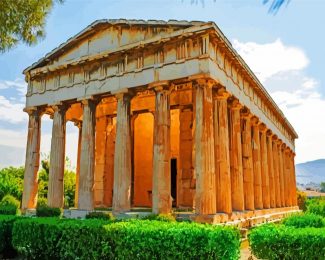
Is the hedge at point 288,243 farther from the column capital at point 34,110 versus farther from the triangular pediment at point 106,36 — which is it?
the column capital at point 34,110

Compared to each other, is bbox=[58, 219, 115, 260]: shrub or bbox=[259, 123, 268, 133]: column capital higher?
bbox=[259, 123, 268, 133]: column capital

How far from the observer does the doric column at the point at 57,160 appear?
1881 centimetres

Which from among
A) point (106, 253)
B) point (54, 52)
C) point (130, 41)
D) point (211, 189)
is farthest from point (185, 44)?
point (106, 253)

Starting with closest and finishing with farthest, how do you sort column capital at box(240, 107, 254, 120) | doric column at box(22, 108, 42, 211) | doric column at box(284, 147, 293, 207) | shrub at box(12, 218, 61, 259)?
shrub at box(12, 218, 61, 259) < doric column at box(22, 108, 42, 211) < column capital at box(240, 107, 254, 120) < doric column at box(284, 147, 293, 207)

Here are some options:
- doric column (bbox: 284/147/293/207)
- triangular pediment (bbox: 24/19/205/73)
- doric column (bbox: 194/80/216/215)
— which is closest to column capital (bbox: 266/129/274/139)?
doric column (bbox: 284/147/293/207)

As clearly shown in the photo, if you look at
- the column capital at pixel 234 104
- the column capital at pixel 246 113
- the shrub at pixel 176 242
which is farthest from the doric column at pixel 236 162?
the shrub at pixel 176 242

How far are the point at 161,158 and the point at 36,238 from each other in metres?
6.19

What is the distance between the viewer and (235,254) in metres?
8.20

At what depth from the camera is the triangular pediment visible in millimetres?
16188

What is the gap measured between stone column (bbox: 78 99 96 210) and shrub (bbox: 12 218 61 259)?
234 inches

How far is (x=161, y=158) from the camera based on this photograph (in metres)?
15.2

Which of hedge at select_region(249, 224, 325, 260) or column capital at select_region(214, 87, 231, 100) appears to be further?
column capital at select_region(214, 87, 231, 100)

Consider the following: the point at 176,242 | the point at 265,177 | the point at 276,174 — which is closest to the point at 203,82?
the point at 176,242

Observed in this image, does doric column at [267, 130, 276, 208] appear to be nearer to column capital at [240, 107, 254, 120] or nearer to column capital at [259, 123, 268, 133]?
column capital at [259, 123, 268, 133]
